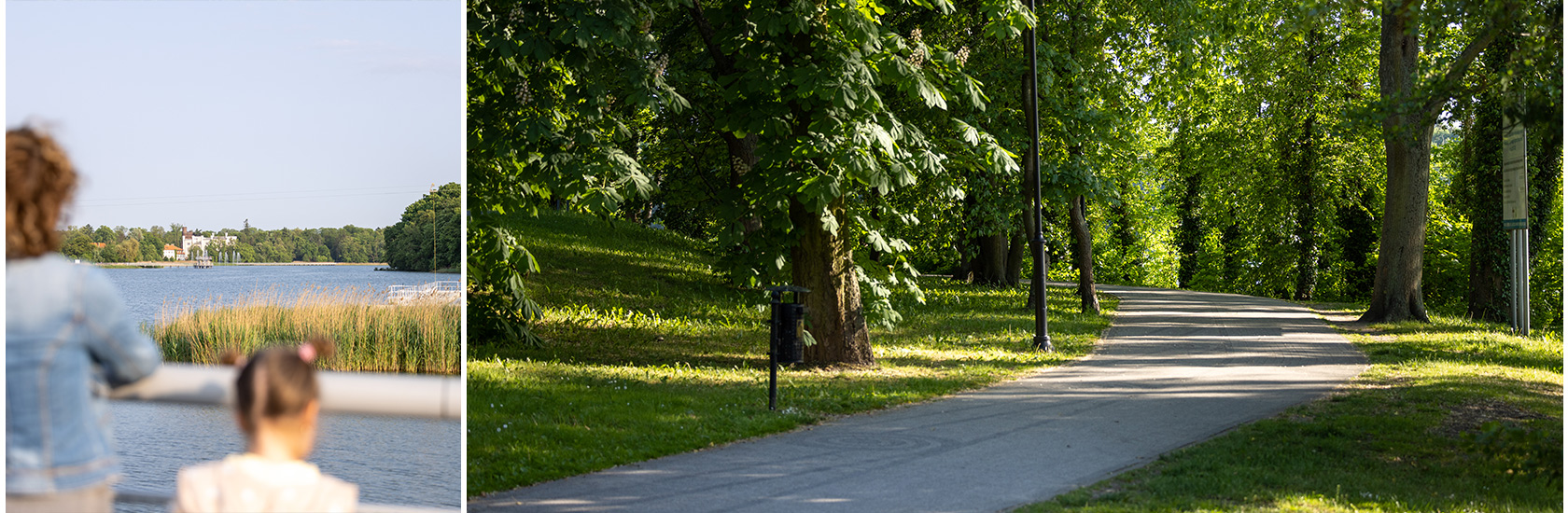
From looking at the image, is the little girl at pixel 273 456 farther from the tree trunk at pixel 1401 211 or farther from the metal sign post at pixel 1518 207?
the tree trunk at pixel 1401 211

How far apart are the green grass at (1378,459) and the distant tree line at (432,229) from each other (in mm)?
3327

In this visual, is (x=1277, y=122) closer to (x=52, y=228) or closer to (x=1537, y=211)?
(x=1537, y=211)

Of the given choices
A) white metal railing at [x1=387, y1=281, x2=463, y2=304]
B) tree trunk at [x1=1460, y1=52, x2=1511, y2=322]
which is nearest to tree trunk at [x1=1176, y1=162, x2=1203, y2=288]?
tree trunk at [x1=1460, y1=52, x2=1511, y2=322]

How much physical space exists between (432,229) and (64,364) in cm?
296

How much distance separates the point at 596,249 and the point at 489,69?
14.1 meters

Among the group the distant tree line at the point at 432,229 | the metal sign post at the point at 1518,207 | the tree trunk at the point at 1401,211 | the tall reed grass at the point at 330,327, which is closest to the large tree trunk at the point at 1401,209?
the tree trunk at the point at 1401,211

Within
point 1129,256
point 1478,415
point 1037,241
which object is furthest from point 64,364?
point 1129,256

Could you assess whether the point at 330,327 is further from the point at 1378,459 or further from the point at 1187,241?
the point at 1187,241

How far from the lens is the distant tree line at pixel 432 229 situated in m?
5.04

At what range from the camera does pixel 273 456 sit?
2164 millimetres

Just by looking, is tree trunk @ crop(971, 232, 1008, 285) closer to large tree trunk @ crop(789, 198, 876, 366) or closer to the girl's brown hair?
large tree trunk @ crop(789, 198, 876, 366)

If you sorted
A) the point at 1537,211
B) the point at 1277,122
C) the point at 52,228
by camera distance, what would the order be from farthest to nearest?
the point at 1277,122, the point at 1537,211, the point at 52,228

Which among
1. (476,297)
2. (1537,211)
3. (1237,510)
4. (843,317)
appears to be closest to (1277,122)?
(1537,211)

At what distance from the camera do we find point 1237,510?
568 centimetres
